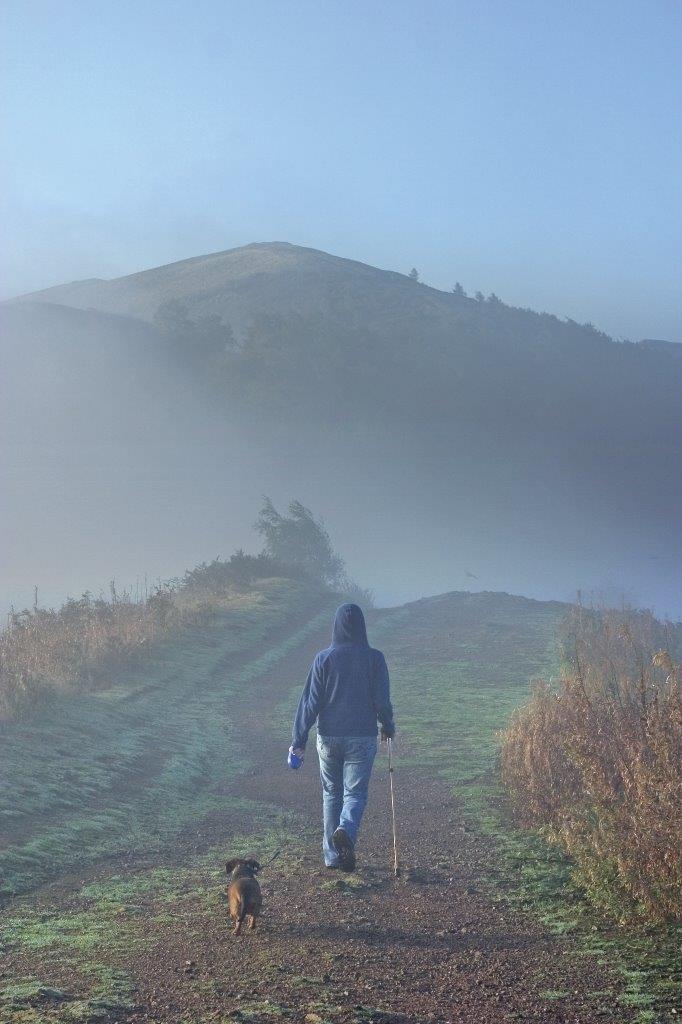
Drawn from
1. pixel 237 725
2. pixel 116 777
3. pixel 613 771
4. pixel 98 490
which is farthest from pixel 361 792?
pixel 98 490

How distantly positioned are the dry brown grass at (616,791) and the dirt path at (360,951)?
56 cm

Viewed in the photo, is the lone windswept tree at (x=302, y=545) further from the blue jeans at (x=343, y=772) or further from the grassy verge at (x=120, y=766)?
the blue jeans at (x=343, y=772)

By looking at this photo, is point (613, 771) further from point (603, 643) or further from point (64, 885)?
point (603, 643)

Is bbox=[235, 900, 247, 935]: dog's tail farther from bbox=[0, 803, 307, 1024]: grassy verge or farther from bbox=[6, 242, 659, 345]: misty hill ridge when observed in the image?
bbox=[6, 242, 659, 345]: misty hill ridge

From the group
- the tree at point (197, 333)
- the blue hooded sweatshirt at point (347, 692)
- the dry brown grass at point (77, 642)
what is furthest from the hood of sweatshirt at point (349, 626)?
the tree at point (197, 333)

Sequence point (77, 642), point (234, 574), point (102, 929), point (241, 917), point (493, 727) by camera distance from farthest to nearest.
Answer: point (234, 574) → point (77, 642) → point (493, 727) → point (102, 929) → point (241, 917)

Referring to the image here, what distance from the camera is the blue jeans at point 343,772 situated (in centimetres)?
780

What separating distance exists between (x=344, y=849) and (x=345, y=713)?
3.41 feet

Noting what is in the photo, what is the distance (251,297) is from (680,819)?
95.7 m

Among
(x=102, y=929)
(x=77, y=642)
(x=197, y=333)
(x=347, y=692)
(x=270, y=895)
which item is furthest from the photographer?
(x=197, y=333)

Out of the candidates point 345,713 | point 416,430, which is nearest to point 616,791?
point 345,713

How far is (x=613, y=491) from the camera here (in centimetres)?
6862

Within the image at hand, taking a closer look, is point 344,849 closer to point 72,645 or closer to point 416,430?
point 72,645

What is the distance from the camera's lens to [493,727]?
13680 millimetres
